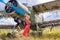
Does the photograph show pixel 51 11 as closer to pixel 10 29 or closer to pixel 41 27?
pixel 41 27

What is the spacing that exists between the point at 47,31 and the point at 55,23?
0.76 feet

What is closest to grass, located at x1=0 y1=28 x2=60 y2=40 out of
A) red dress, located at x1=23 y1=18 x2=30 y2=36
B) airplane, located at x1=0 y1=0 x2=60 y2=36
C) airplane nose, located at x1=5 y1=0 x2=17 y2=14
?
red dress, located at x1=23 y1=18 x2=30 y2=36

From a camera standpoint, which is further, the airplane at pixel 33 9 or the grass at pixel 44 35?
the airplane at pixel 33 9

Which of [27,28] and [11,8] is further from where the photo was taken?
[11,8]

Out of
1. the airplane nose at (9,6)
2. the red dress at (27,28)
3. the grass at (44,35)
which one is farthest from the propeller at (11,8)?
the grass at (44,35)

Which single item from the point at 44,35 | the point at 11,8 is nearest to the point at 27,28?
the point at 44,35

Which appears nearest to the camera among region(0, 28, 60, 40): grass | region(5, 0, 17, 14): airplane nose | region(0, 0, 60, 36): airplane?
region(0, 28, 60, 40): grass

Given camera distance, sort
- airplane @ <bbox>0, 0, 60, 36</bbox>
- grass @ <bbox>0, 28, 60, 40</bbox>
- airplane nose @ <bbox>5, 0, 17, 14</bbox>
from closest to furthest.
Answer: grass @ <bbox>0, 28, 60, 40</bbox> → airplane @ <bbox>0, 0, 60, 36</bbox> → airplane nose @ <bbox>5, 0, 17, 14</bbox>

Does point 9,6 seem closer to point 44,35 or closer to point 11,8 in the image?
point 11,8

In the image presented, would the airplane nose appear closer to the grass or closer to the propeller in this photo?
the propeller

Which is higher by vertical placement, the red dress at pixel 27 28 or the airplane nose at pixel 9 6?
the airplane nose at pixel 9 6

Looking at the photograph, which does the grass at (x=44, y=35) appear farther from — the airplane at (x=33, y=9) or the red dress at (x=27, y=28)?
the airplane at (x=33, y=9)

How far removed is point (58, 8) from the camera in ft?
15.5

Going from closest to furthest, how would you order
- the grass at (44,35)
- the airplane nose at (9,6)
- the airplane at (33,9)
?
the grass at (44,35) → the airplane at (33,9) → the airplane nose at (9,6)
